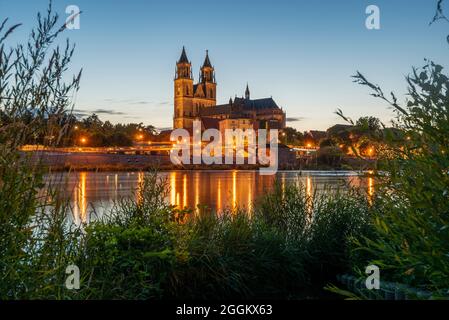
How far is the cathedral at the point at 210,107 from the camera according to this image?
148m

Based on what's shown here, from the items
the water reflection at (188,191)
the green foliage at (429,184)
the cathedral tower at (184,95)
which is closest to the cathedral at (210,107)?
the cathedral tower at (184,95)

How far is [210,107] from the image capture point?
165375mm

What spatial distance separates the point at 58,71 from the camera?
3.37 metres

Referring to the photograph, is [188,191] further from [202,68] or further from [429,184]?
[202,68]

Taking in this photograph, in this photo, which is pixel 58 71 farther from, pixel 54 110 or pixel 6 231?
pixel 6 231

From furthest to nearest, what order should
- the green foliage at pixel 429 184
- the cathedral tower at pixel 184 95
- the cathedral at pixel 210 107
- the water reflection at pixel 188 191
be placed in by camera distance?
the cathedral tower at pixel 184 95, the cathedral at pixel 210 107, the water reflection at pixel 188 191, the green foliage at pixel 429 184

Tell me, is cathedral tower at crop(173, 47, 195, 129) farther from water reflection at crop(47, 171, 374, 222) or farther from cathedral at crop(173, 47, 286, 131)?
water reflection at crop(47, 171, 374, 222)

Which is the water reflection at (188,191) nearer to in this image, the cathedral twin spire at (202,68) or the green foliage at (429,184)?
the green foliage at (429,184)

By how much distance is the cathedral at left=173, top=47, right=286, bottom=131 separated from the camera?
14838 centimetres

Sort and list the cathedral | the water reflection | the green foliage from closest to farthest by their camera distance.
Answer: the green foliage < the water reflection < the cathedral

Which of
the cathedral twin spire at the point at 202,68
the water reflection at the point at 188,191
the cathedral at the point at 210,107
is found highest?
the cathedral twin spire at the point at 202,68

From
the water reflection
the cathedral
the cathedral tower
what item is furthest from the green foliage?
the cathedral tower
